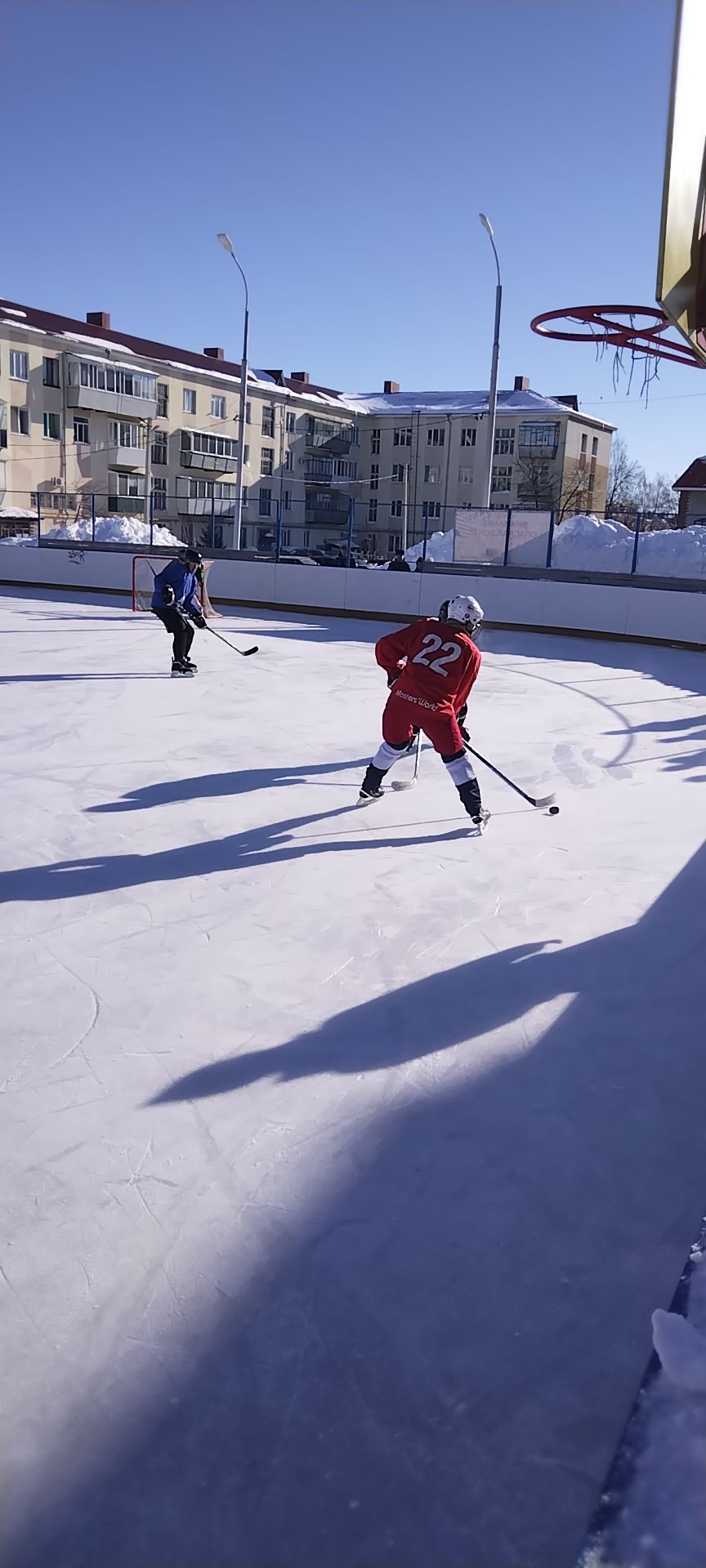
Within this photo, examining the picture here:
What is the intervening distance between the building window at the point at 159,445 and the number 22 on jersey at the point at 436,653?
37.8m

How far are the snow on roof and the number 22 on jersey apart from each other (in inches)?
1649

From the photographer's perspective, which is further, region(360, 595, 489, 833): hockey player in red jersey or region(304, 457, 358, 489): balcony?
region(304, 457, 358, 489): balcony

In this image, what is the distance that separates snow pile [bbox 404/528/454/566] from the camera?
65.9 feet

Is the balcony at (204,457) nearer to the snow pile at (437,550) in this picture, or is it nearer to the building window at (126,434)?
the building window at (126,434)

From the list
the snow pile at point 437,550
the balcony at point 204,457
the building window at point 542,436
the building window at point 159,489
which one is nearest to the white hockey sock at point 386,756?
the snow pile at point 437,550

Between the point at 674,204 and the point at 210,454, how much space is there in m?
40.3

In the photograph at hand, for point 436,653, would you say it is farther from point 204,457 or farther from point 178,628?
point 204,457

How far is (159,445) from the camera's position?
3978cm

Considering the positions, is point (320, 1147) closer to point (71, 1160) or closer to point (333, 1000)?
point (71, 1160)

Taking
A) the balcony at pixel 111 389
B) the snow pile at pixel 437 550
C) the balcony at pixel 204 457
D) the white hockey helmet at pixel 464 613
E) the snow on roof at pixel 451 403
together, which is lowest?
the white hockey helmet at pixel 464 613

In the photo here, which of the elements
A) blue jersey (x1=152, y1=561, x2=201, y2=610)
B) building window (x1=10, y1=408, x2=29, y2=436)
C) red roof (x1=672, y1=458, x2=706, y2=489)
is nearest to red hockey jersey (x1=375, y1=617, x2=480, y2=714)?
blue jersey (x1=152, y1=561, x2=201, y2=610)

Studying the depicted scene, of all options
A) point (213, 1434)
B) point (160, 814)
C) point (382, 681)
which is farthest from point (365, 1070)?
point (382, 681)

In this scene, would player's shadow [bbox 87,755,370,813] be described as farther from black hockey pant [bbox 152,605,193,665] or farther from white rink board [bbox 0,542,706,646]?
white rink board [bbox 0,542,706,646]

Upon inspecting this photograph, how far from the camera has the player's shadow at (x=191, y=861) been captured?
4.08 meters
